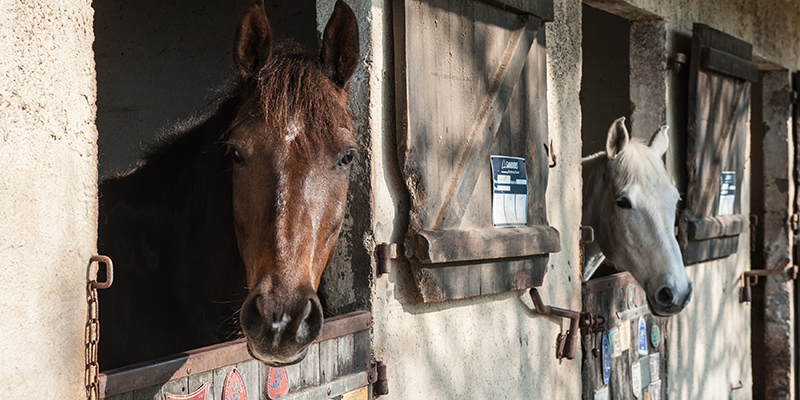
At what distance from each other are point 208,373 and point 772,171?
5.60 metres

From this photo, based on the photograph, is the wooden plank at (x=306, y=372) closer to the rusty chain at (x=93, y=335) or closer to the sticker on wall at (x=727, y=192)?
the rusty chain at (x=93, y=335)

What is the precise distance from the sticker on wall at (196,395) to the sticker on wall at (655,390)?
2887 mm

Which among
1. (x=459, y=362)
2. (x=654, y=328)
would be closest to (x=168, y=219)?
(x=459, y=362)

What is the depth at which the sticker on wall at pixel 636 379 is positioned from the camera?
352 cm

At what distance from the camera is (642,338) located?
144 inches

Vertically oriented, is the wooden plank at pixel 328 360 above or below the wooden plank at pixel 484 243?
below

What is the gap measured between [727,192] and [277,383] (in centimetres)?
378

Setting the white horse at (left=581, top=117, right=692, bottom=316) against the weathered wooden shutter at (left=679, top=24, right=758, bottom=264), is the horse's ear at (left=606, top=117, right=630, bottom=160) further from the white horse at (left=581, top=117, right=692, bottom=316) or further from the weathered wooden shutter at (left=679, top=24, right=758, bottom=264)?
the weathered wooden shutter at (left=679, top=24, right=758, bottom=264)

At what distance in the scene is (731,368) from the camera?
189 inches

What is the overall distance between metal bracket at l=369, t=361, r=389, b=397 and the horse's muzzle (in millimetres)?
721

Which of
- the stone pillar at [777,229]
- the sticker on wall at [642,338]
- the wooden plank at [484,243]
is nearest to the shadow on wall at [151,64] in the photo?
the wooden plank at [484,243]

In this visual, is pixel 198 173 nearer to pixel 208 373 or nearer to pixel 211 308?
pixel 211 308

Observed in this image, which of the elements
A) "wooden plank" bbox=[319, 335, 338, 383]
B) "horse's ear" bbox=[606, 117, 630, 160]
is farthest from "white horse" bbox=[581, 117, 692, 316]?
"wooden plank" bbox=[319, 335, 338, 383]

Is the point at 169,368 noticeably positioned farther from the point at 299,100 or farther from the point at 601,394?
the point at 601,394
